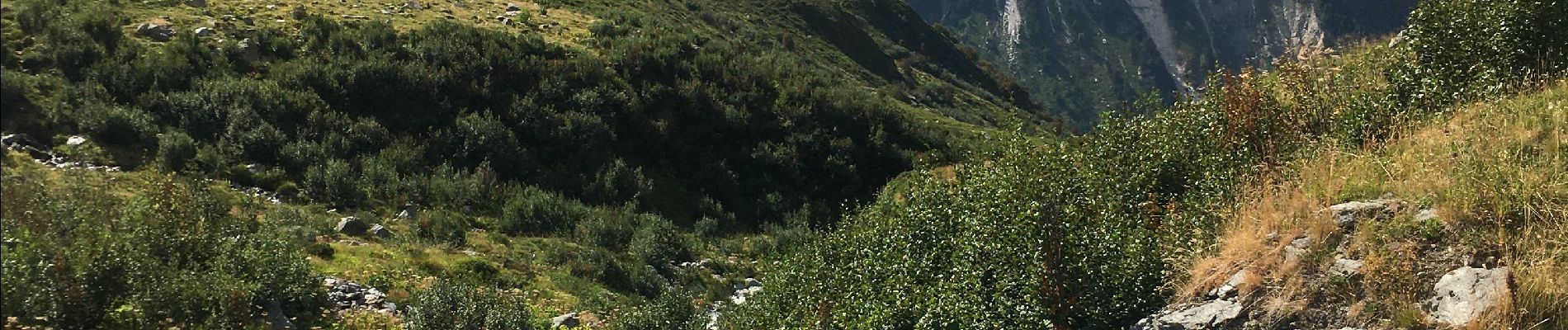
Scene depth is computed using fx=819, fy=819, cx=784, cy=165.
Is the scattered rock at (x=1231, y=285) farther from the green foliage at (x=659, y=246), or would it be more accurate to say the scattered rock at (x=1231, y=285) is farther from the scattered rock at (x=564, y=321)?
the green foliage at (x=659, y=246)

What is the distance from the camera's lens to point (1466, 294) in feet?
21.4

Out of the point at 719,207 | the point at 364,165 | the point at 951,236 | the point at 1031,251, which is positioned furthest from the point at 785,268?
the point at 364,165

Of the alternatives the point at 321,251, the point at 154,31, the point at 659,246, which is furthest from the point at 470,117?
the point at 321,251

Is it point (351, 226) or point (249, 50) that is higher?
point (249, 50)

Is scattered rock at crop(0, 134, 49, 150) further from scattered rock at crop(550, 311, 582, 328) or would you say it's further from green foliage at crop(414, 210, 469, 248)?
scattered rock at crop(550, 311, 582, 328)

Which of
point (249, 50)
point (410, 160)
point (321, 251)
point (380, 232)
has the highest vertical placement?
point (249, 50)

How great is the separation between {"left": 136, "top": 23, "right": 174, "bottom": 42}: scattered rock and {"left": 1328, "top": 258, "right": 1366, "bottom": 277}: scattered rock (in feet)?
109

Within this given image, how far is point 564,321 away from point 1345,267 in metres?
11.8

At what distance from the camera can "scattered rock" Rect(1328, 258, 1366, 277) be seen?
726 centimetres

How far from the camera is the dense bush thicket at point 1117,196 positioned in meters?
8.54

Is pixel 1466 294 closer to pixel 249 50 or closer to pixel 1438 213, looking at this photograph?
pixel 1438 213

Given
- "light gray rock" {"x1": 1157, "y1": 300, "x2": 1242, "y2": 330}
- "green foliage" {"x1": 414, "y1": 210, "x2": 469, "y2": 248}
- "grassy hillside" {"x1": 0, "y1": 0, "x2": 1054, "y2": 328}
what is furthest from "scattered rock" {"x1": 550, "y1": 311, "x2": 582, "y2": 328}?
"light gray rock" {"x1": 1157, "y1": 300, "x2": 1242, "y2": 330}

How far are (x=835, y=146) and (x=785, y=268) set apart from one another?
18.4 metres

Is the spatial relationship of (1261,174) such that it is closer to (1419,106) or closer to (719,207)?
(1419,106)
